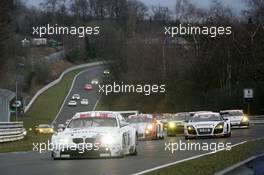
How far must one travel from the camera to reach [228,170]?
38.6 feet

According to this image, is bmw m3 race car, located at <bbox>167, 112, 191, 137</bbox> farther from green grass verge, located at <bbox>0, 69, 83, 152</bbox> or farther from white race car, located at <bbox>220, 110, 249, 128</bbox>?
green grass verge, located at <bbox>0, 69, 83, 152</bbox>

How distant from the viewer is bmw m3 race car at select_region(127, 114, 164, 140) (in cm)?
3397

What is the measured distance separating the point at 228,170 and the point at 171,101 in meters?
29.2

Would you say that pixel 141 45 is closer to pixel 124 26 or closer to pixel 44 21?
pixel 124 26

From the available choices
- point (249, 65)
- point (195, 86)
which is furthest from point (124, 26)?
point (249, 65)

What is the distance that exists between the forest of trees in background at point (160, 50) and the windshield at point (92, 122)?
37.4 ft

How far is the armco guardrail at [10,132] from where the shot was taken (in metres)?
36.9

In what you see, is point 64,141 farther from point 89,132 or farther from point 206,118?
point 206,118

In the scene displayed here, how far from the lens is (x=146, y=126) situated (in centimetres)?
3422

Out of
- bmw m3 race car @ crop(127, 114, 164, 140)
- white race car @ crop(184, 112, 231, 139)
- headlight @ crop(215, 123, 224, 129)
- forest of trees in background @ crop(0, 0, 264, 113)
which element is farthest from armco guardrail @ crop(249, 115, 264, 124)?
headlight @ crop(215, 123, 224, 129)

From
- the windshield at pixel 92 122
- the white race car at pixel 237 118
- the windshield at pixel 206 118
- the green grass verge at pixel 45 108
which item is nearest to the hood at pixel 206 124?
the windshield at pixel 206 118

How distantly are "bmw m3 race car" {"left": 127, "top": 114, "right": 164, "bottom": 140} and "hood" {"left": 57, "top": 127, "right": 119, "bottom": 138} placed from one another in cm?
1369

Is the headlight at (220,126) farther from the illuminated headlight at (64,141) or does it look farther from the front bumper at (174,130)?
the illuminated headlight at (64,141)

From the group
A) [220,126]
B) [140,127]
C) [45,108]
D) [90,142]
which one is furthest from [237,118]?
[90,142]
